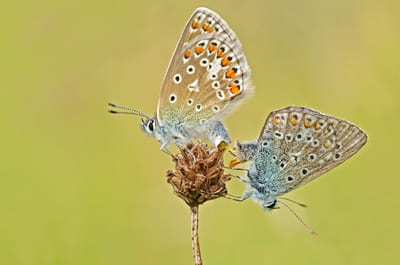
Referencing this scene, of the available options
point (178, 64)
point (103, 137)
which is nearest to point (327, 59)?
point (103, 137)

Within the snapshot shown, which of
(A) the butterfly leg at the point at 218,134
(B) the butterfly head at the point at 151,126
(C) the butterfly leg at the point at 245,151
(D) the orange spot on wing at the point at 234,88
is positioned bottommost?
(C) the butterfly leg at the point at 245,151

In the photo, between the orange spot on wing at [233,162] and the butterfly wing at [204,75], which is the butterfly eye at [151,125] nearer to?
the butterfly wing at [204,75]

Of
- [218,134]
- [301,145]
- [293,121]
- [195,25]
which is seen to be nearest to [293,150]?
[301,145]

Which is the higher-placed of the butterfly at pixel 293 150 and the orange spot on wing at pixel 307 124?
the orange spot on wing at pixel 307 124

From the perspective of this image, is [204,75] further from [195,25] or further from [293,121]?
[293,121]

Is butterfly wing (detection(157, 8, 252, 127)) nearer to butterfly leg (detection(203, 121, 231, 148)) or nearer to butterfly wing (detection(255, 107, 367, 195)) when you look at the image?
butterfly leg (detection(203, 121, 231, 148))

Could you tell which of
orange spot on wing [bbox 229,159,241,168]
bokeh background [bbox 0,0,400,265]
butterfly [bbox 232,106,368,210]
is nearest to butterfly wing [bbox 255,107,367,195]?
butterfly [bbox 232,106,368,210]

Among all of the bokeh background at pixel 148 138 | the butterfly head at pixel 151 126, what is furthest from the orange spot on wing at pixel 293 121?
the bokeh background at pixel 148 138
